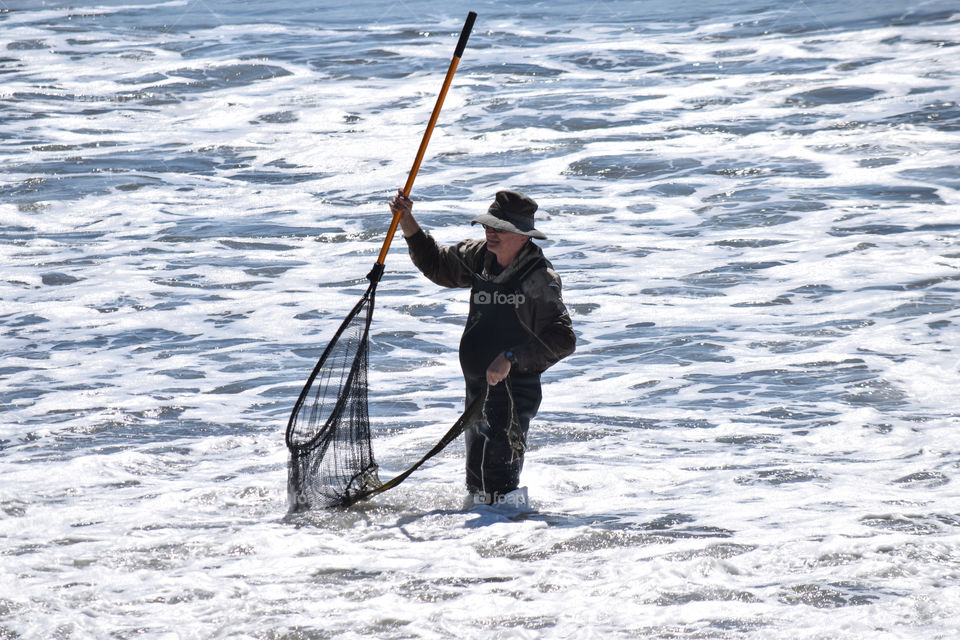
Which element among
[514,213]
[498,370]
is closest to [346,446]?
[498,370]

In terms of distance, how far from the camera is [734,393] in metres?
8.39

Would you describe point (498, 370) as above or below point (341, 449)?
above

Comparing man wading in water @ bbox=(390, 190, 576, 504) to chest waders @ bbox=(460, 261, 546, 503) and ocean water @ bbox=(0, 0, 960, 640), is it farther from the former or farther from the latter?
ocean water @ bbox=(0, 0, 960, 640)

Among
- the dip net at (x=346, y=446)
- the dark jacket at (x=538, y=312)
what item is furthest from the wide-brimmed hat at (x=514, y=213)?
the dip net at (x=346, y=446)

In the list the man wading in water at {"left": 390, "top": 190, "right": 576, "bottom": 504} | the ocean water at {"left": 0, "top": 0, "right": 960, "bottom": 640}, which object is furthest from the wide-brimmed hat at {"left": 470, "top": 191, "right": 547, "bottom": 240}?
the ocean water at {"left": 0, "top": 0, "right": 960, "bottom": 640}

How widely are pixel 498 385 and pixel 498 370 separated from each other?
0.34 meters

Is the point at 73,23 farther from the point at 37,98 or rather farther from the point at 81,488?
the point at 81,488

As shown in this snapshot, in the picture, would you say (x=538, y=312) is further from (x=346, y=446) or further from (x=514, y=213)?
(x=346, y=446)

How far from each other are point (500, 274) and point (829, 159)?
423 inches

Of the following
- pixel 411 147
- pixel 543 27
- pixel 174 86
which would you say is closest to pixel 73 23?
pixel 174 86

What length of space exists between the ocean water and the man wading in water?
38cm

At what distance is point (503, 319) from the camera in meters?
5.55

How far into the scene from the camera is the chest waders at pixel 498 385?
5.55 m

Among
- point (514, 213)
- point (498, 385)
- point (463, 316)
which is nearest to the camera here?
point (514, 213)
